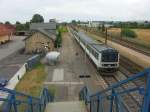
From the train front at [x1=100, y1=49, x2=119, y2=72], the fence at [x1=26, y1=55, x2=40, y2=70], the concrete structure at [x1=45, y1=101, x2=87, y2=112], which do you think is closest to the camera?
the concrete structure at [x1=45, y1=101, x2=87, y2=112]

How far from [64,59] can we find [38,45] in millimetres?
8885

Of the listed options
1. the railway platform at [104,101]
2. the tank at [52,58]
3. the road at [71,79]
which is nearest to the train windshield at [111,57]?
the road at [71,79]

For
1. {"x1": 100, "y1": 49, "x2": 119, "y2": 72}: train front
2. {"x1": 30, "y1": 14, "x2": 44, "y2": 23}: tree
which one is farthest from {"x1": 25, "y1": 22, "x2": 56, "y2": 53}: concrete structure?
{"x1": 30, "y1": 14, "x2": 44, "y2": 23}: tree

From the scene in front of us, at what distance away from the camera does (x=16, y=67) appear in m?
36.4

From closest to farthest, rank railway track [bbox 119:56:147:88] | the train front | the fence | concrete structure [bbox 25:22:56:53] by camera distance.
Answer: the train front
railway track [bbox 119:56:147:88]
the fence
concrete structure [bbox 25:22:56:53]

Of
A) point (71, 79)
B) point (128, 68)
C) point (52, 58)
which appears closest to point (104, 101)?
point (71, 79)

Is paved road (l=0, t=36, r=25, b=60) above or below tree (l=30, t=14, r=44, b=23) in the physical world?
below

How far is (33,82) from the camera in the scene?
28234 mm

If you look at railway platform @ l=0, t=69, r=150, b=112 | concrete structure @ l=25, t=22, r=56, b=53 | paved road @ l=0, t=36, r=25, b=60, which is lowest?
paved road @ l=0, t=36, r=25, b=60

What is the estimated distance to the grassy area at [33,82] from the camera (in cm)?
2530

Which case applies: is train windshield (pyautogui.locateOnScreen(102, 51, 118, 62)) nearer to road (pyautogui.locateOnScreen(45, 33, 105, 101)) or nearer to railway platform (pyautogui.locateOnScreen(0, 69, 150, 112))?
road (pyautogui.locateOnScreen(45, 33, 105, 101))

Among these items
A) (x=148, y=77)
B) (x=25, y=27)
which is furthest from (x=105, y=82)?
(x=25, y=27)

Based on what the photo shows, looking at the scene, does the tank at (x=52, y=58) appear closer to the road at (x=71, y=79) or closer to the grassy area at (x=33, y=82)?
the road at (x=71, y=79)

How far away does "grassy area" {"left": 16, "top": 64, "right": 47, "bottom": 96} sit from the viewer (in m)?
25.3
